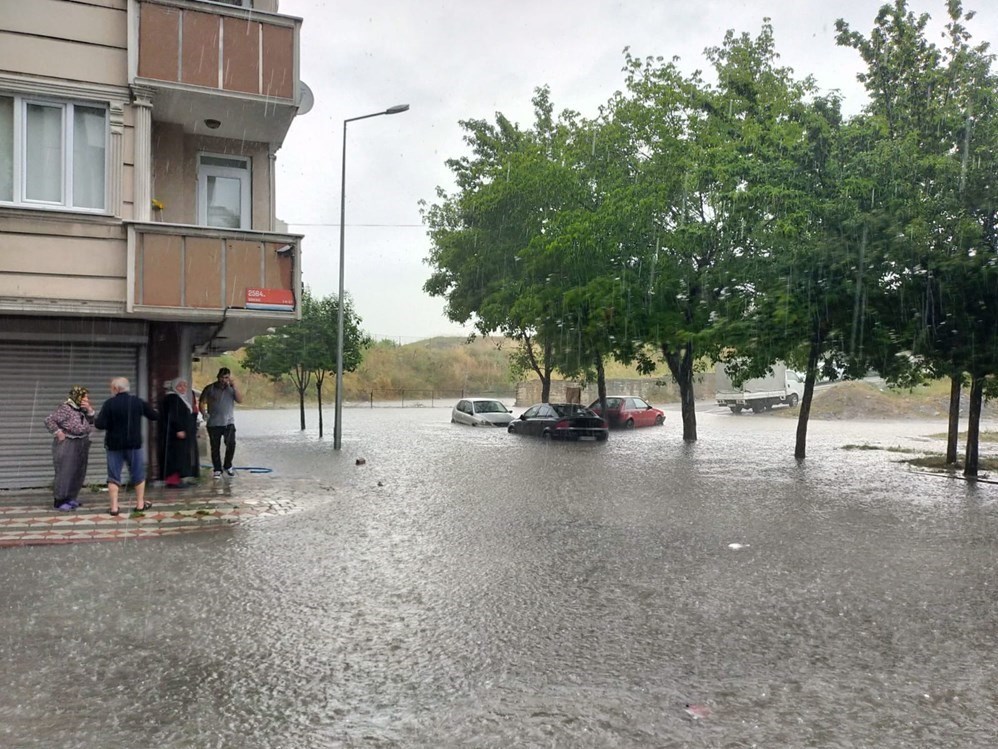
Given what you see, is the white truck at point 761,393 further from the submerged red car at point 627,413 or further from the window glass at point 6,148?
the window glass at point 6,148

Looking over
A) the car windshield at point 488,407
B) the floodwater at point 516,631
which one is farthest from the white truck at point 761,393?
the floodwater at point 516,631

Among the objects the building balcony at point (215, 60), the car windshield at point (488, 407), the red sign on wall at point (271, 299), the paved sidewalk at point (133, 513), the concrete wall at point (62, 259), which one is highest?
the building balcony at point (215, 60)

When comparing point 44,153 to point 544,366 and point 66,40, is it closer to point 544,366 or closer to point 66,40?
point 66,40

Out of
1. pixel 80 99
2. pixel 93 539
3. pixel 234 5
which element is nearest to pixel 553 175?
pixel 234 5

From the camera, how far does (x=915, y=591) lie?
6453mm

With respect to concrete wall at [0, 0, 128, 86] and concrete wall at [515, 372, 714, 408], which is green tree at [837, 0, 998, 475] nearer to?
concrete wall at [0, 0, 128, 86]

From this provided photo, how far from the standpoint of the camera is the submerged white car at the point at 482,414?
34.8 meters

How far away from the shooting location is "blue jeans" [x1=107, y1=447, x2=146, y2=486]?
9906mm

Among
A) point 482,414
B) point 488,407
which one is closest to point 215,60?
point 482,414

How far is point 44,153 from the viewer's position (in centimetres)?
1109

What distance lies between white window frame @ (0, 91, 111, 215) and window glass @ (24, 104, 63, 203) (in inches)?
1.3

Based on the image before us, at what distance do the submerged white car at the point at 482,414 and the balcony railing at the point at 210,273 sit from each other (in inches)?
902

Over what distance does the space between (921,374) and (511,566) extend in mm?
12524

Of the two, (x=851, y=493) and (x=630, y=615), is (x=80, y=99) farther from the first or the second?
(x=851, y=493)
